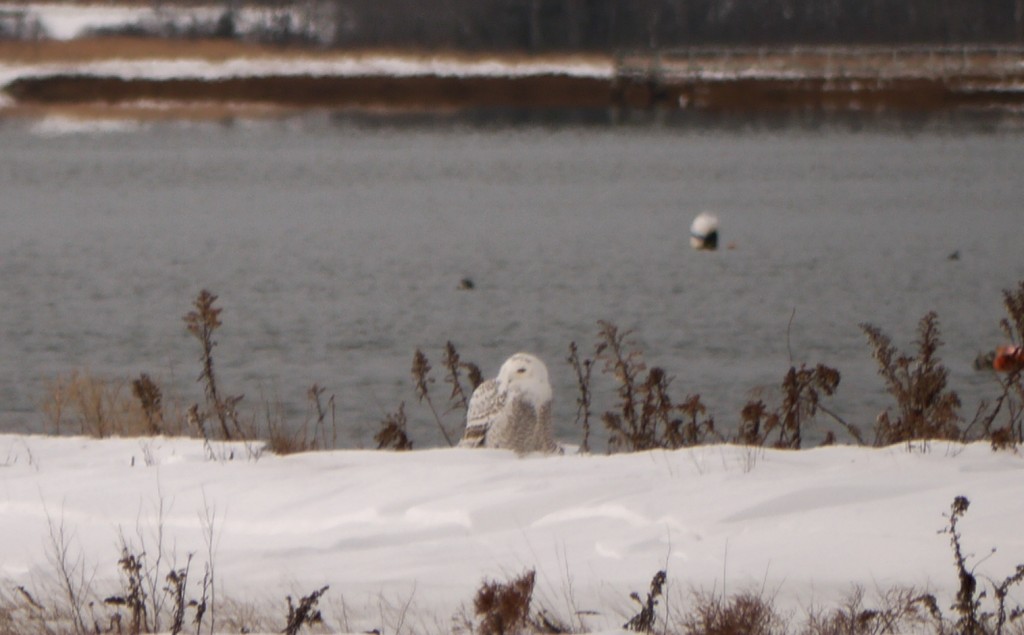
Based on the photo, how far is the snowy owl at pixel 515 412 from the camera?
750 cm

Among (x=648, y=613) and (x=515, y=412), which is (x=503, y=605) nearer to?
(x=648, y=613)

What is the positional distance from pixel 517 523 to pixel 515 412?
145 cm

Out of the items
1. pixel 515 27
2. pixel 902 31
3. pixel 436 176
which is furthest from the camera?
pixel 902 31

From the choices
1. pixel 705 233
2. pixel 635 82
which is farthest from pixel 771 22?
pixel 705 233

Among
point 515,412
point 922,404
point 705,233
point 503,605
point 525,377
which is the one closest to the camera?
point 503,605

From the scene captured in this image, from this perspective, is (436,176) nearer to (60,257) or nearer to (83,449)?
(60,257)

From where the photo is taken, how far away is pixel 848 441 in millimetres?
10750

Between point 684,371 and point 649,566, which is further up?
point 649,566

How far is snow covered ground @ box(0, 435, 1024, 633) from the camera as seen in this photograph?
516cm

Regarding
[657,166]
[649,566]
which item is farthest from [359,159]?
[649,566]

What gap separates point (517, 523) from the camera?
6.07 m

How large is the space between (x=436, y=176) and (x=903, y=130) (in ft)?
68.2

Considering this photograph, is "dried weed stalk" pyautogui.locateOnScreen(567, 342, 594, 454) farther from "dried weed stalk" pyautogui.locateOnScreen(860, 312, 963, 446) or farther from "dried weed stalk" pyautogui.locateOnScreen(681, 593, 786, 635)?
"dried weed stalk" pyautogui.locateOnScreen(681, 593, 786, 635)

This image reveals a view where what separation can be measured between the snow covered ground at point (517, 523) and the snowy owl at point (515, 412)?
9.1 inches
